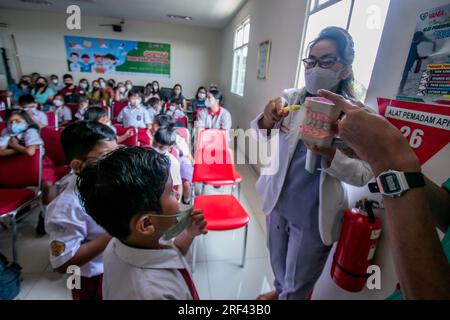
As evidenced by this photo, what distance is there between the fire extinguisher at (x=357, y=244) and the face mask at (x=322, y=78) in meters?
0.59

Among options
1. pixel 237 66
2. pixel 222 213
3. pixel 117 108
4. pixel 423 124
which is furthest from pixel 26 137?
pixel 237 66

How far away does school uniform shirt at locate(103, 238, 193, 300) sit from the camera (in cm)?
62

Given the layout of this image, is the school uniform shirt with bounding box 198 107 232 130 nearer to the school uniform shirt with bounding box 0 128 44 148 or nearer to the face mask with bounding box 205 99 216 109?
the face mask with bounding box 205 99 216 109

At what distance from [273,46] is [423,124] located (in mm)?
2694

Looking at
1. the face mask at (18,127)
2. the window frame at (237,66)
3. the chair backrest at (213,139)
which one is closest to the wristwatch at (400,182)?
the chair backrest at (213,139)

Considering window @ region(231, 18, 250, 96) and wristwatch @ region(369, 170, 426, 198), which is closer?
wristwatch @ region(369, 170, 426, 198)

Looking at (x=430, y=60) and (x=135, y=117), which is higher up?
(x=430, y=60)

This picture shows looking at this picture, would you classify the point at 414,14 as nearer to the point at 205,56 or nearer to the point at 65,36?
the point at 205,56

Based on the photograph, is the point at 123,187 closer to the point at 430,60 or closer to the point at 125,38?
the point at 430,60

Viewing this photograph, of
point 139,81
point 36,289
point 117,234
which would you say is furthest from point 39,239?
point 139,81

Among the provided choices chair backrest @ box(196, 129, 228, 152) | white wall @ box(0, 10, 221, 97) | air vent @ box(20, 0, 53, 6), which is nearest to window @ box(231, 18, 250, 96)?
white wall @ box(0, 10, 221, 97)

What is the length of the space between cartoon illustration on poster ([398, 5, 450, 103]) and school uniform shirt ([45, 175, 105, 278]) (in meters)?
1.50

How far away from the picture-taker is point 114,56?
7711 mm

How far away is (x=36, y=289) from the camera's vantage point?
156 cm
